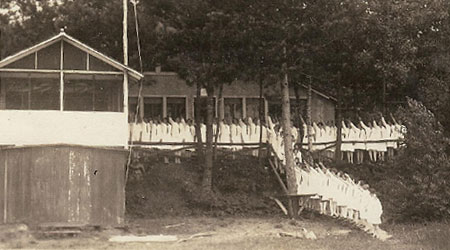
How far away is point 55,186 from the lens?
21.5m

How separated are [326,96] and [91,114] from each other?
17146 millimetres

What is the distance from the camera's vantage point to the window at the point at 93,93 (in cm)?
2448

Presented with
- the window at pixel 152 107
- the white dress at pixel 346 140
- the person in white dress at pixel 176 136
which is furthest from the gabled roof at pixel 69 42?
the white dress at pixel 346 140

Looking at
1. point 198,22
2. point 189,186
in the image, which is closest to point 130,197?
point 189,186

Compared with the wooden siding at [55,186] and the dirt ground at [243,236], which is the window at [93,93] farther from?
the dirt ground at [243,236]

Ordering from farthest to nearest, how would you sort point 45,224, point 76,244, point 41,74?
point 41,74 → point 45,224 → point 76,244

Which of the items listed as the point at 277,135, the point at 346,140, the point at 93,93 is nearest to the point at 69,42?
the point at 93,93

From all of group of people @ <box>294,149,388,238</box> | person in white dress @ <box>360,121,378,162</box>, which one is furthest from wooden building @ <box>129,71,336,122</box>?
group of people @ <box>294,149,388,238</box>

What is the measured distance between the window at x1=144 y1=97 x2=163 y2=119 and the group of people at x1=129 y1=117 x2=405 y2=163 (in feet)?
14.8

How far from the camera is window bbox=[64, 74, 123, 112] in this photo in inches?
964

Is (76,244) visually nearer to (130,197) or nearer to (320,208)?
(130,197)

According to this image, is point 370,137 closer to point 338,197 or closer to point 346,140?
point 346,140

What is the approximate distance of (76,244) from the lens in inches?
755

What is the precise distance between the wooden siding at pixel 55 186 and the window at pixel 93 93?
328 cm
